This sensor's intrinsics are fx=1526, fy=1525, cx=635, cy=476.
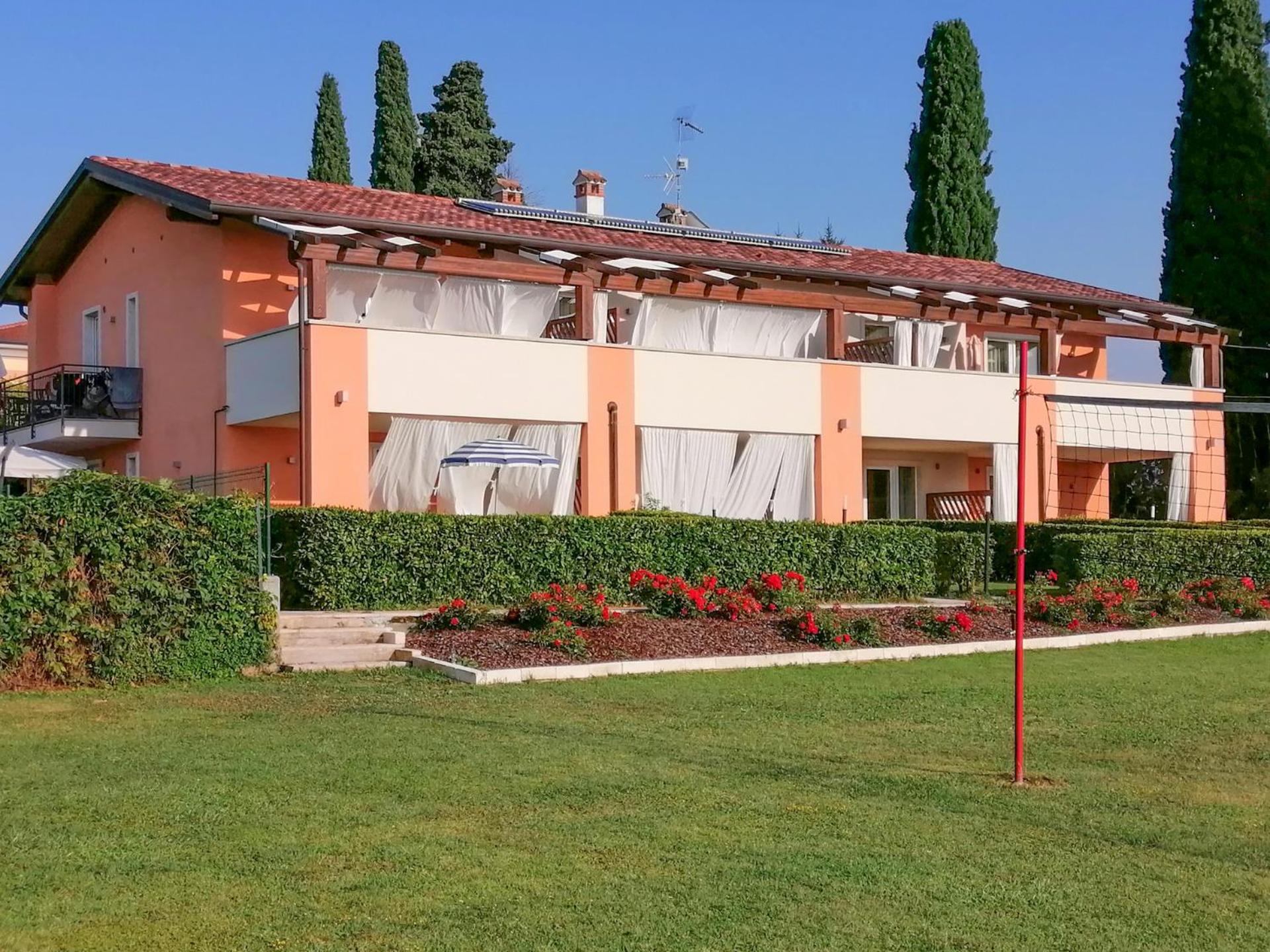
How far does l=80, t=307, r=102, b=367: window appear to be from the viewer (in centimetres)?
3010

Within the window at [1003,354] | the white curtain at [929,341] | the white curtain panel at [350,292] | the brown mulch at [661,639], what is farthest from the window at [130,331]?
the window at [1003,354]

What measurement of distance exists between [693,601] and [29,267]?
67.1 feet

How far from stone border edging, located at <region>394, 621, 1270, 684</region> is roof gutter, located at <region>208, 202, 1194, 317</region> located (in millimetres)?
10918

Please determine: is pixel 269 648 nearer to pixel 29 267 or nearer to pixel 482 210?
pixel 482 210

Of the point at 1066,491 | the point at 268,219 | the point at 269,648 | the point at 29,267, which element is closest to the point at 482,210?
the point at 268,219

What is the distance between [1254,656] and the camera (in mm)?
16531

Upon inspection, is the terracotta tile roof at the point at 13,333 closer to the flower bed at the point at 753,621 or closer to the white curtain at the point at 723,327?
the white curtain at the point at 723,327

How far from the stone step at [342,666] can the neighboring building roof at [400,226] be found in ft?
35.0

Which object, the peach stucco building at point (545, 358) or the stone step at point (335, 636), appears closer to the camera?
the stone step at point (335, 636)

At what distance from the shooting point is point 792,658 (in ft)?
51.3

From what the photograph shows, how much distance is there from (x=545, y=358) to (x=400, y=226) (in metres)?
3.19

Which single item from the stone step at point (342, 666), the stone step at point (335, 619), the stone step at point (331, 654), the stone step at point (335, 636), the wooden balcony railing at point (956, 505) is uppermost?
the wooden balcony railing at point (956, 505)

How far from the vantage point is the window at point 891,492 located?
31734mm

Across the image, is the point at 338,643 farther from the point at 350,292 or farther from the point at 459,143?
the point at 459,143
